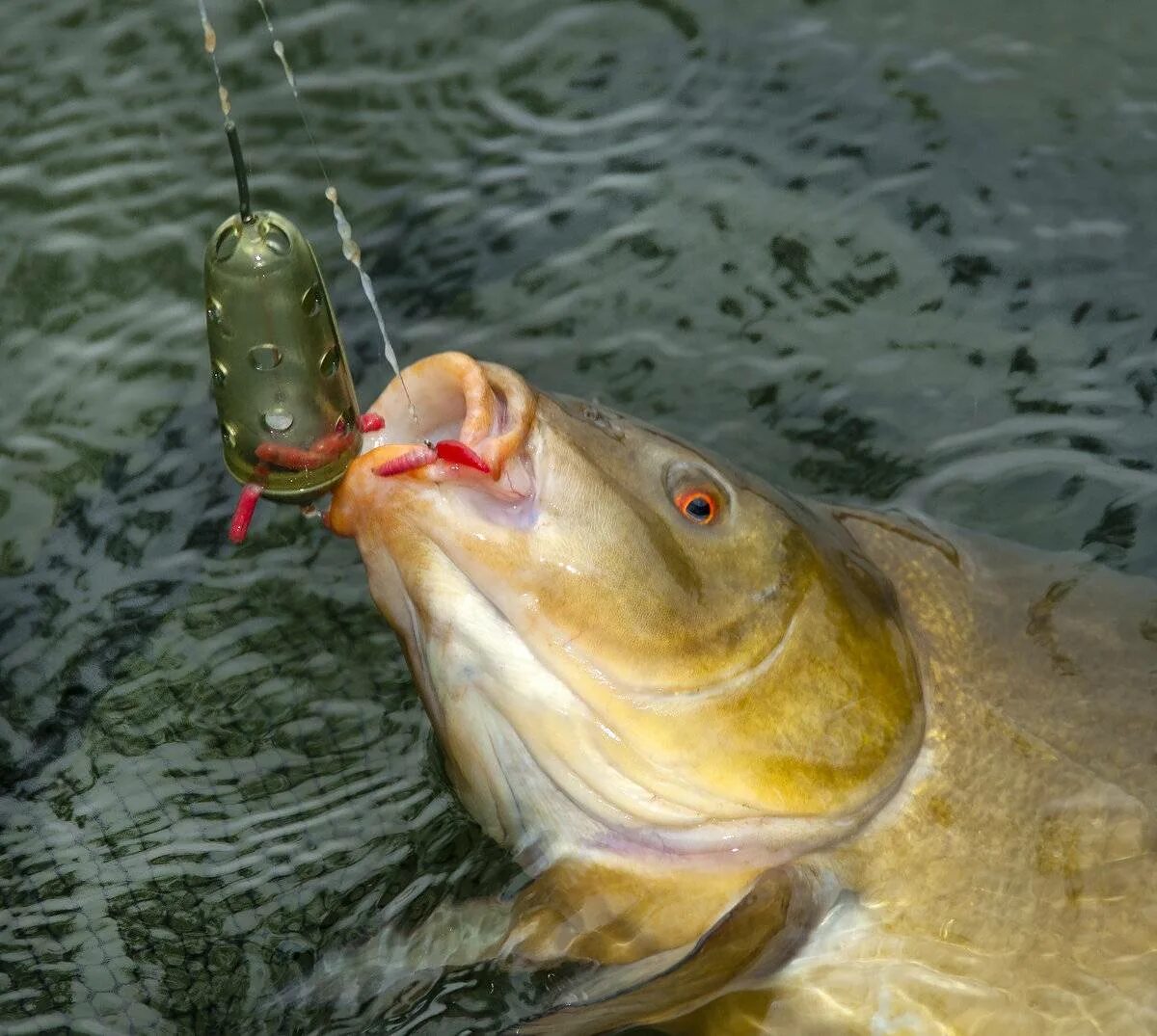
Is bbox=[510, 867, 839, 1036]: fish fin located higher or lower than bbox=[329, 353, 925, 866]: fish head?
lower

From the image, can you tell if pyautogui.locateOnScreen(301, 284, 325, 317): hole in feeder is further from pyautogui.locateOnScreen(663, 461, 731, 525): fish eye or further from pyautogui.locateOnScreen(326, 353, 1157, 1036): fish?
pyautogui.locateOnScreen(663, 461, 731, 525): fish eye

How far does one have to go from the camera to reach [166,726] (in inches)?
175

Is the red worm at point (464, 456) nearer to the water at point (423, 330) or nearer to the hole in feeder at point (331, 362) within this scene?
the hole in feeder at point (331, 362)

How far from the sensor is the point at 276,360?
321cm

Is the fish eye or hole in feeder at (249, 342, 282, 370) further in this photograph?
the fish eye

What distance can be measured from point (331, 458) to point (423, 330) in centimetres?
236

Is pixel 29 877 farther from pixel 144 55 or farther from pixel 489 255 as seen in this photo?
pixel 144 55

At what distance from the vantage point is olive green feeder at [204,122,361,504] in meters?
3.12

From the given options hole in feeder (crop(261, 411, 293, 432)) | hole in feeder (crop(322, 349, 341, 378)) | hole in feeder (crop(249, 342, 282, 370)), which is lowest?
hole in feeder (crop(261, 411, 293, 432))

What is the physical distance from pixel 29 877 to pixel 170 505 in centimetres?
142

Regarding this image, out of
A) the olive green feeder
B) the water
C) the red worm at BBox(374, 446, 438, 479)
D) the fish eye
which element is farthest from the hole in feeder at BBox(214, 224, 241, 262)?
the water

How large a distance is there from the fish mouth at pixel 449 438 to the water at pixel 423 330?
3.35ft

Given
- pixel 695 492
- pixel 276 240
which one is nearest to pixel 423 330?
pixel 695 492

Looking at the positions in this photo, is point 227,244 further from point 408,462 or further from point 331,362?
point 408,462
